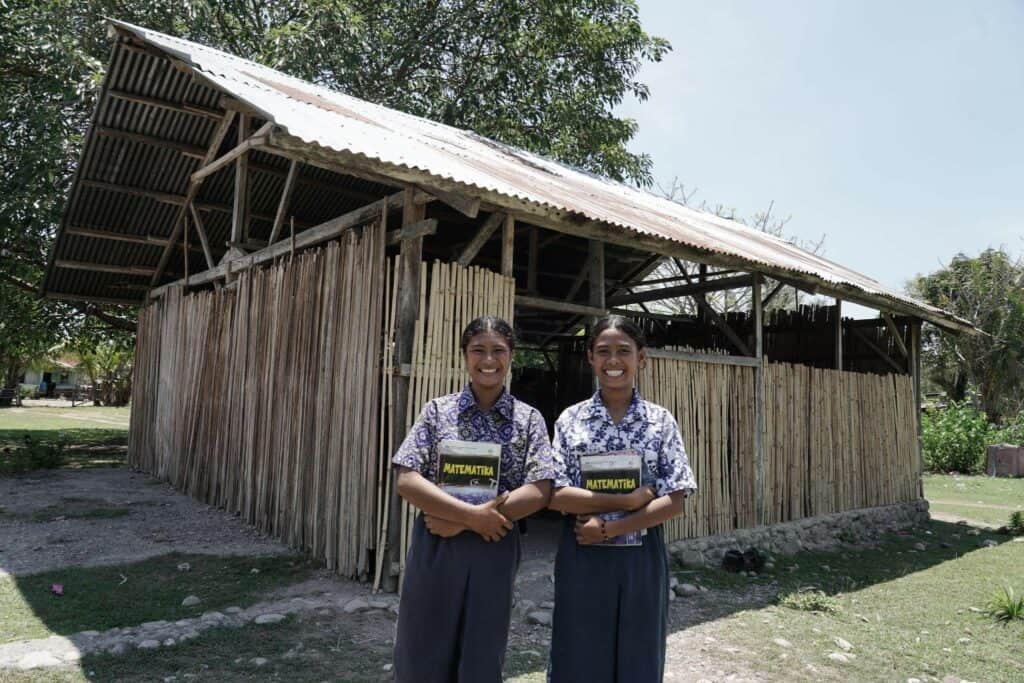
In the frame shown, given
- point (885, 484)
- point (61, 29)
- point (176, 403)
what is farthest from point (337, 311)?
point (61, 29)

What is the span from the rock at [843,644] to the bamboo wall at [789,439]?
6.44 ft

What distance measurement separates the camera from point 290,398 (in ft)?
20.9

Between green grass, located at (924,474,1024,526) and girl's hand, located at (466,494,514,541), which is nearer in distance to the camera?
girl's hand, located at (466,494,514,541)

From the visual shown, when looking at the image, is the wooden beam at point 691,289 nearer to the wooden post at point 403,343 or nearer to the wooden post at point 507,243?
the wooden post at point 507,243

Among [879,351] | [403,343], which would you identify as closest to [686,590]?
[403,343]

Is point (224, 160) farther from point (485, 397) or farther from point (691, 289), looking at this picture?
point (485, 397)

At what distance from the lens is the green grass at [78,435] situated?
12.9m

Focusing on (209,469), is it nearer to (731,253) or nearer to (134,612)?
(134,612)

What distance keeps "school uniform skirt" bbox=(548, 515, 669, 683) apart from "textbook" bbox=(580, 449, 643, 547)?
0.04 metres

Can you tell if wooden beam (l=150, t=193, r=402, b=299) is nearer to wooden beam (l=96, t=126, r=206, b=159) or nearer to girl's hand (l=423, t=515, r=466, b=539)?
wooden beam (l=96, t=126, r=206, b=159)

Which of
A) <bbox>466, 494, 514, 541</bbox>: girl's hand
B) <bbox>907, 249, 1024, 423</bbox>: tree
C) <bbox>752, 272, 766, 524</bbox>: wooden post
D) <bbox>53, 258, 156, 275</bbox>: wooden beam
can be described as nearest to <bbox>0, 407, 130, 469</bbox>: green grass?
<bbox>53, 258, 156, 275</bbox>: wooden beam

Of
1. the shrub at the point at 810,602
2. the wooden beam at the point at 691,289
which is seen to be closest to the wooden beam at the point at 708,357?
→ the wooden beam at the point at 691,289

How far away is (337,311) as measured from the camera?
5762 millimetres

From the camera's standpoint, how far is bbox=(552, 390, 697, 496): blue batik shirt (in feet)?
8.36
